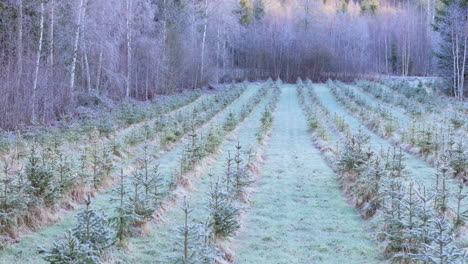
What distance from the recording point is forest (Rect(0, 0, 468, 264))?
190 inches

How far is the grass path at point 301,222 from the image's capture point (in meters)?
5.01

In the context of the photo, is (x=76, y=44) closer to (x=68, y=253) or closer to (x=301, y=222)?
(x=301, y=222)

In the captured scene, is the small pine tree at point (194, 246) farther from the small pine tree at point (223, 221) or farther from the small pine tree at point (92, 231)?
the small pine tree at point (223, 221)

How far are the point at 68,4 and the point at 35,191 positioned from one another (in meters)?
13.1

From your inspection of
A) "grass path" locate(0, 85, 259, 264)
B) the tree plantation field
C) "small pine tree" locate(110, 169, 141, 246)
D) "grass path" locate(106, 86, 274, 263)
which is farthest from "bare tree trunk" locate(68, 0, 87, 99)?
"small pine tree" locate(110, 169, 141, 246)

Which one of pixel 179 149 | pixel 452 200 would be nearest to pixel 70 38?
pixel 179 149

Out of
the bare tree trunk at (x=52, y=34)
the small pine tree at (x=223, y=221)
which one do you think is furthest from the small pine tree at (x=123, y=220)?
the bare tree trunk at (x=52, y=34)

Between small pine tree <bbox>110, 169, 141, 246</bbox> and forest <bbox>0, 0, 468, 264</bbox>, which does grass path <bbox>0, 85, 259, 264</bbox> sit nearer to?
forest <bbox>0, 0, 468, 264</bbox>

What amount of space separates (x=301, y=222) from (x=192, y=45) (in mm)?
26449

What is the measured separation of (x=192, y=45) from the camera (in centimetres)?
3128

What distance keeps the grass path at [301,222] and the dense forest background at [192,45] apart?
740cm

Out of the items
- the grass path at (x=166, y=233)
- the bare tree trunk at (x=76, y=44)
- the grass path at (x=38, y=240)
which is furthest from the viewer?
the bare tree trunk at (x=76, y=44)

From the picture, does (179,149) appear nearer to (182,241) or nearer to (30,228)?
(30,228)

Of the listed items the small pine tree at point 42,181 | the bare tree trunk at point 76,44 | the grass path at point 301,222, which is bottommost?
the grass path at point 301,222
